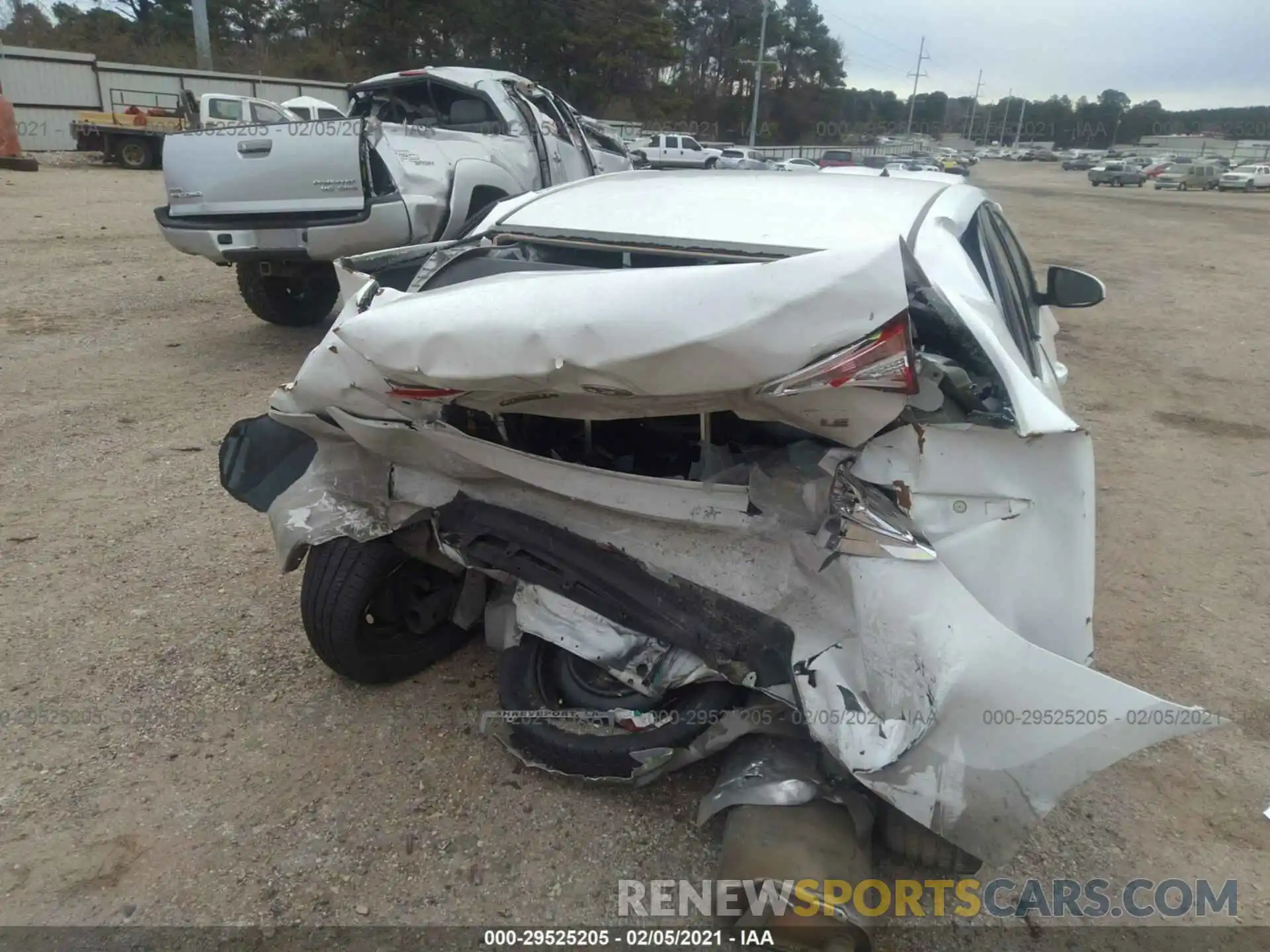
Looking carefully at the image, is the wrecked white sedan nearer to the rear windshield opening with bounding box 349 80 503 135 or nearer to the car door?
the car door

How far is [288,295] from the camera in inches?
279

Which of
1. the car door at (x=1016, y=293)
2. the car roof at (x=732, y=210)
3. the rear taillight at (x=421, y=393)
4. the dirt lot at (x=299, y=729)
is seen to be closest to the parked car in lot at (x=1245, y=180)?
the dirt lot at (x=299, y=729)

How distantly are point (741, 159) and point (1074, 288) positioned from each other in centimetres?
3055

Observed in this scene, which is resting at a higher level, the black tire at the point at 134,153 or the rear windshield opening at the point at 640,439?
the rear windshield opening at the point at 640,439

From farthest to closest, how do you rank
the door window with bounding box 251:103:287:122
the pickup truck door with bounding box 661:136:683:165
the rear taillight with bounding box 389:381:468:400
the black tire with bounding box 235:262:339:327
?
1. the pickup truck door with bounding box 661:136:683:165
2. the door window with bounding box 251:103:287:122
3. the black tire with bounding box 235:262:339:327
4. the rear taillight with bounding box 389:381:468:400

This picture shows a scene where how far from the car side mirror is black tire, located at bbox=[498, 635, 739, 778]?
94.1 inches

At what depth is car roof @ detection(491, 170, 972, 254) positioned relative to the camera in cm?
240

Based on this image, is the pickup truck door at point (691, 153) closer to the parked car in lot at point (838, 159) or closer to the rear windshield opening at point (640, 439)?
the parked car in lot at point (838, 159)

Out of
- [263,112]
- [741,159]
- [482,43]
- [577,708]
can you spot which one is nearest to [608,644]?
[577,708]

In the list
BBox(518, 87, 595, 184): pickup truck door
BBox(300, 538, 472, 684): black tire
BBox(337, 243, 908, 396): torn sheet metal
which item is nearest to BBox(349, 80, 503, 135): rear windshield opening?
BBox(518, 87, 595, 184): pickup truck door

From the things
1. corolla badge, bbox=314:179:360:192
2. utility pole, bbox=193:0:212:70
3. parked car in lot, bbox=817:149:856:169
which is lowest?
parked car in lot, bbox=817:149:856:169

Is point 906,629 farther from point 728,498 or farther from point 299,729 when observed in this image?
point 299,729

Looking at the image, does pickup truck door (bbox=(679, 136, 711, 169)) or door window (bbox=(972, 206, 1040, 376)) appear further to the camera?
pickup truck door (bbox=(679, 136, 711, 169))

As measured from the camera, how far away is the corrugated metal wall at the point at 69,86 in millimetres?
23844
